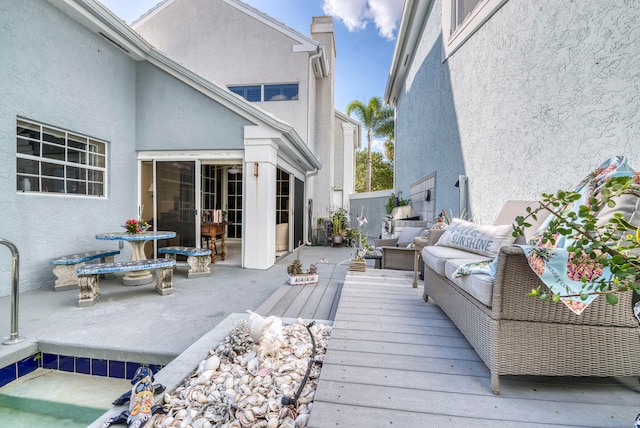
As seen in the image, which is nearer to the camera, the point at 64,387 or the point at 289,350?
the point at 289,350

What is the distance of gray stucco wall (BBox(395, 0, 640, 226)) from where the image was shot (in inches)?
74.1

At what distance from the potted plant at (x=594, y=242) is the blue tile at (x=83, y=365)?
3129 mm

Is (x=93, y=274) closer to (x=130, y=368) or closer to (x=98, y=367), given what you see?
(x=98, y=367)

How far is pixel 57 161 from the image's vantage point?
4262 millimetres

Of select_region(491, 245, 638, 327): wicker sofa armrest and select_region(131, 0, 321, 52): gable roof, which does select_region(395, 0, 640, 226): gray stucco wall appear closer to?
select_region(491, 245, 638, 327): wicker sofa armrest

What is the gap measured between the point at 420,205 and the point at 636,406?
16.6ft

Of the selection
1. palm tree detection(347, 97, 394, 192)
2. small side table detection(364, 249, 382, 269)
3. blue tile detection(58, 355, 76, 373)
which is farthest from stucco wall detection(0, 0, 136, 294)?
palm tree detection(347, 97, 394, 192)

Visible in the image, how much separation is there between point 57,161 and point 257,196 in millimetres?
2907

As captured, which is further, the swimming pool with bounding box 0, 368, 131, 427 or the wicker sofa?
the swimming pool with bounding box 0, 368, 131, 427

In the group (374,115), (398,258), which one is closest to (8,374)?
(398,258)

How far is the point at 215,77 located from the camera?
340 inches

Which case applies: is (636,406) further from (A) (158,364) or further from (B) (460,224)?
(A) (158,364)

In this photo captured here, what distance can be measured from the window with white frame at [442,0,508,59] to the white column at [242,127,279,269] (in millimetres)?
3233

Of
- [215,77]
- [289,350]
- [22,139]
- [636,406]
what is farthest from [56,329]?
[215,77]
